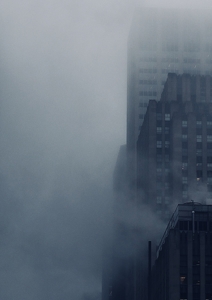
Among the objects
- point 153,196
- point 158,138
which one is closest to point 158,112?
point 158,138

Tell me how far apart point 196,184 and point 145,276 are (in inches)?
918

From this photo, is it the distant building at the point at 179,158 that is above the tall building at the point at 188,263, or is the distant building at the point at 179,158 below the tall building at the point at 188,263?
above

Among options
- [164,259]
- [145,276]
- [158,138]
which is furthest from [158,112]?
[164,259]

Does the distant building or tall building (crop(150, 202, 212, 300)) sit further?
the distant building

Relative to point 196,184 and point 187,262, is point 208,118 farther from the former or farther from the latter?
point 187,262

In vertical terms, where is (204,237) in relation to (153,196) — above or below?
below

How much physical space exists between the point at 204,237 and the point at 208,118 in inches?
2361

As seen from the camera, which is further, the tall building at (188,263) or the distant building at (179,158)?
the distant building at (179,158)

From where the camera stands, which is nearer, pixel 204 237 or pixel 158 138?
pixel 204 237

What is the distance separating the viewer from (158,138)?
19912 cm

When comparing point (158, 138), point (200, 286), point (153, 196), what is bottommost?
point (200, 286)

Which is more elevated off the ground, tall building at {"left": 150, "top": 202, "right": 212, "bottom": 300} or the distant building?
the distant building

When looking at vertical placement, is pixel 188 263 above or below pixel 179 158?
below

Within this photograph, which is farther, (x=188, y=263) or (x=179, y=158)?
(x=179, y=158)
